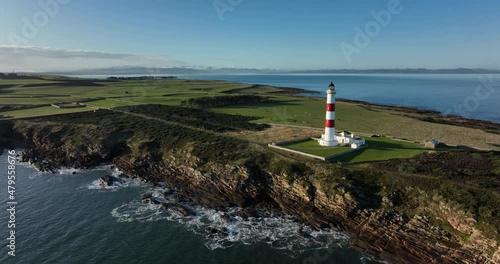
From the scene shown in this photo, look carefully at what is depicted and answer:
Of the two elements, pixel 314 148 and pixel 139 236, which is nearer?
pixel 139 236

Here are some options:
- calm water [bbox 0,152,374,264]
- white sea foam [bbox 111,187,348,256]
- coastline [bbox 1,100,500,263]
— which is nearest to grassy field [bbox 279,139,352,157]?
coastline [bbox 1,100,500,263]

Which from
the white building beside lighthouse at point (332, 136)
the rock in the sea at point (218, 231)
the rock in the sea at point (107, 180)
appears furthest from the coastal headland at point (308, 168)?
the rock in the sea at point (218, 231)

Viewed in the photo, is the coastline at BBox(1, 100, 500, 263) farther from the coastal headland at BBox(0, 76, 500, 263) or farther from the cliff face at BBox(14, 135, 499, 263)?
the coastal headland at BBox(0, 76, 500, 263)

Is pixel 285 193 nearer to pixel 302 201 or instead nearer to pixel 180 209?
pixel 302 201

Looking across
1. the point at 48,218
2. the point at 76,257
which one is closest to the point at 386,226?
the point at 76,257

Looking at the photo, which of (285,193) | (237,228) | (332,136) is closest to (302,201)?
(285,193)

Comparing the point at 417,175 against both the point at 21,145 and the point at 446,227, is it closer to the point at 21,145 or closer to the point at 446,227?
the point at 446,227
